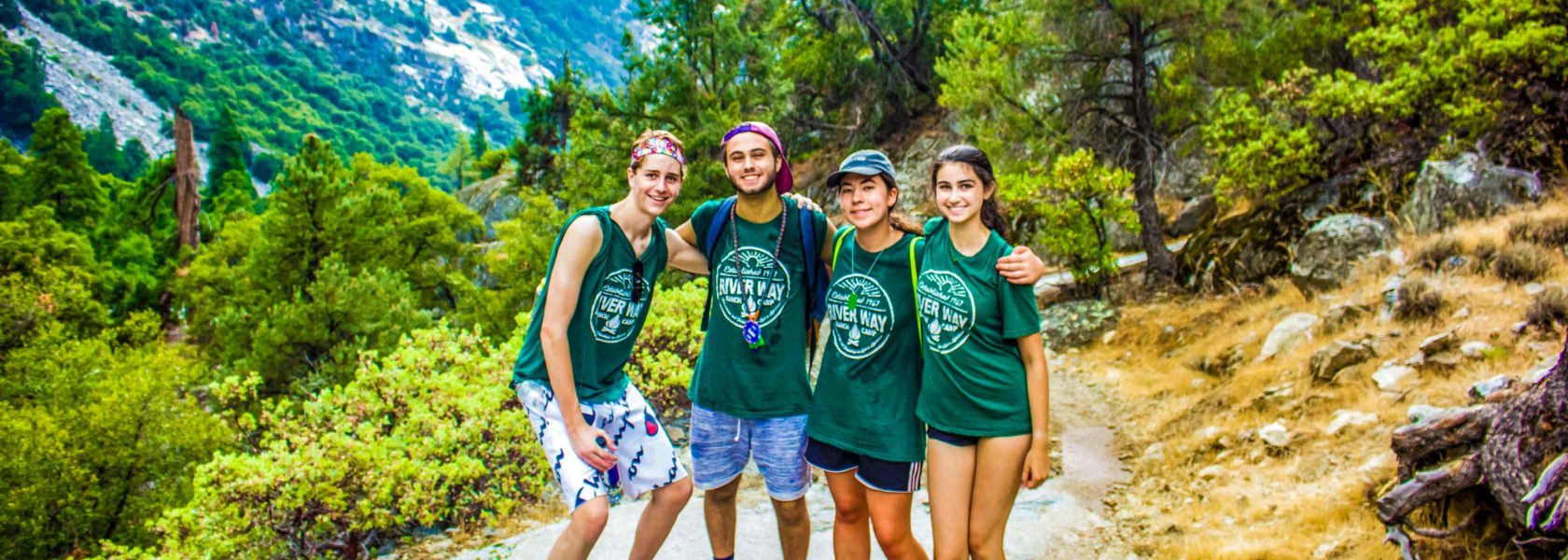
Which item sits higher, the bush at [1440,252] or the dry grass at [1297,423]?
the bush at [1440,252]

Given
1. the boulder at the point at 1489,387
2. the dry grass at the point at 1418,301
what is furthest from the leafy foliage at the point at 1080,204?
the boulder at the point at 1489,387

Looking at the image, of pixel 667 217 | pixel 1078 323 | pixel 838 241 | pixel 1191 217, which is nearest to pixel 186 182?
pixel 667 217

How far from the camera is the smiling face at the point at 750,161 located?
3.45m

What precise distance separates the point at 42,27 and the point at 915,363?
559ft

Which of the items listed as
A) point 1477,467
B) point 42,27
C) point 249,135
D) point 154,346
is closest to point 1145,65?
point 1477,467

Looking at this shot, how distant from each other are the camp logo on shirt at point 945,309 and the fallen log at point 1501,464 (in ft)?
8.92

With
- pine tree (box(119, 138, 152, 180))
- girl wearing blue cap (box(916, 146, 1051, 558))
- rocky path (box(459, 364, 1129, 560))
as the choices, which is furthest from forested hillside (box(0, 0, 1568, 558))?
pine tree (box(119, 138, 152, 180))

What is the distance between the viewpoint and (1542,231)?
25.9ft

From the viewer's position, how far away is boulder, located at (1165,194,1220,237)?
16734 millimetres

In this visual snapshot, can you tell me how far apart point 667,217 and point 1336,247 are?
1265 cm

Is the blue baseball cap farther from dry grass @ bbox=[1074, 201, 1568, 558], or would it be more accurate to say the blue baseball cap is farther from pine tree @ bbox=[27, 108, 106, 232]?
pine tree @ bbox=[27, 108, 106, 232]

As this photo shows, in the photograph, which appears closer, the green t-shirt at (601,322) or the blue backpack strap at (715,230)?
the green t-shirt at (601,322)

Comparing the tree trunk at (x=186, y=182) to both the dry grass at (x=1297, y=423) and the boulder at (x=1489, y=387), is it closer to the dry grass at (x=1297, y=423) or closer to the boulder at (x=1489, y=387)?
the dry grass at (x=1297, y=423)

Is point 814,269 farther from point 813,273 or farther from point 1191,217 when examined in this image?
point 1191,217
